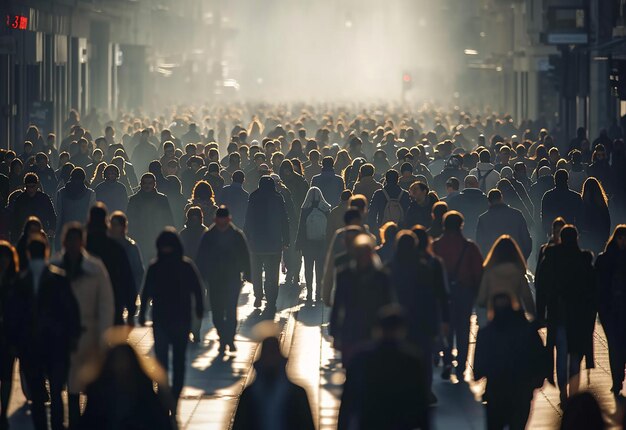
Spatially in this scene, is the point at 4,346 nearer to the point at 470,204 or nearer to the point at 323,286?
the point at 323,286

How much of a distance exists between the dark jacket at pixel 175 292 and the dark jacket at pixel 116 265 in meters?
0.34

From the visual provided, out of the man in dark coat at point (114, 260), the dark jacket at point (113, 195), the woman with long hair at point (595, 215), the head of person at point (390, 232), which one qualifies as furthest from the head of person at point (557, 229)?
the dark jacket at point (113, 195)

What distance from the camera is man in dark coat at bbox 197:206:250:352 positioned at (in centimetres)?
1661

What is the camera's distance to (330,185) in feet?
74.5

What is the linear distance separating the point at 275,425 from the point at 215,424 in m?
4.36

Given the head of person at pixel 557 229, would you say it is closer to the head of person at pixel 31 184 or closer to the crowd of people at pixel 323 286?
the crowd of people at pixel 323 286

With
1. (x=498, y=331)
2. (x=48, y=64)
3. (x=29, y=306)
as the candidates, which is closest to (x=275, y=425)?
(x=498, y=331)

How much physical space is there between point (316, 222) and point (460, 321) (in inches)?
202

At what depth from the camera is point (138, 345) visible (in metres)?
17.3

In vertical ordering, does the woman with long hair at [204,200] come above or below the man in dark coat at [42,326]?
above

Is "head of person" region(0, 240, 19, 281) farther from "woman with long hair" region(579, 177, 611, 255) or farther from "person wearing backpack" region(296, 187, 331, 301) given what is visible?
"woman with long hair" region(579, 177, 611, 255)

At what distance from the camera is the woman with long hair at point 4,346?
12672 mm

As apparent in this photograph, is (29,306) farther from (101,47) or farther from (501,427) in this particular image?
(101,47)

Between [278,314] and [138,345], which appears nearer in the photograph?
[138,345]
